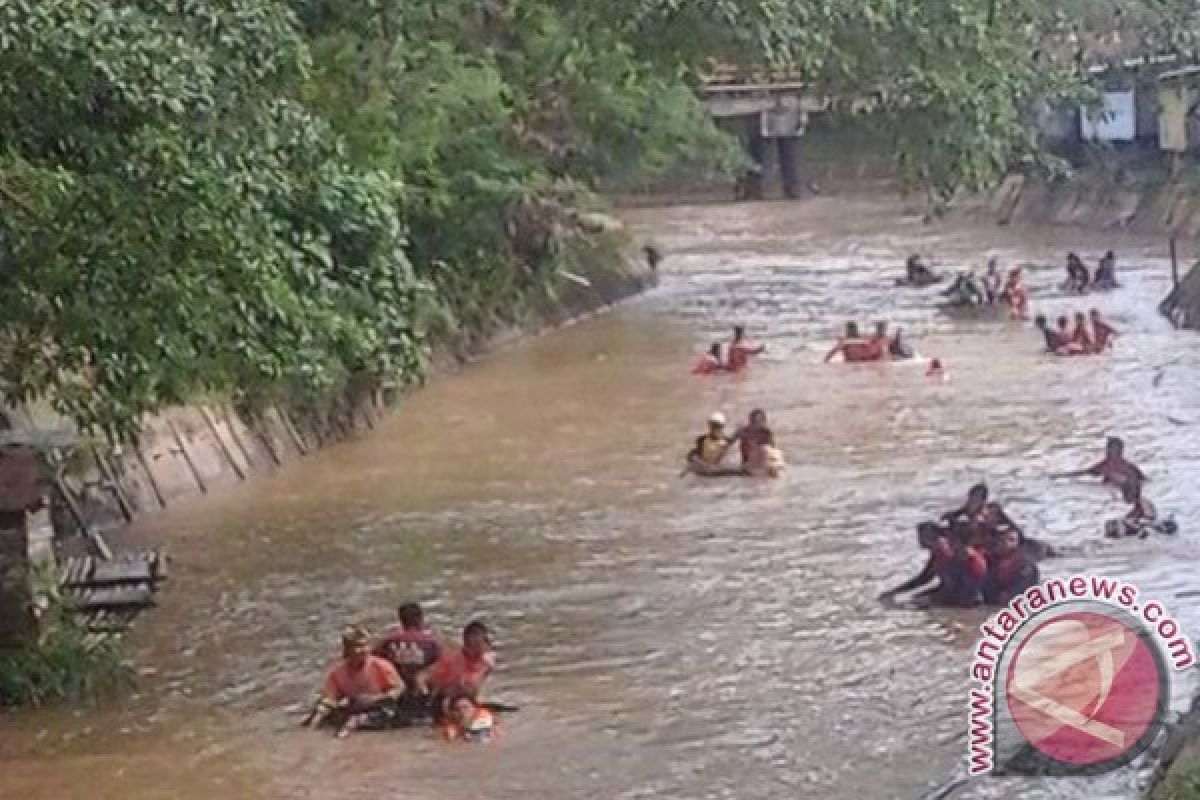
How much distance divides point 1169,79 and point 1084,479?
17.9 m

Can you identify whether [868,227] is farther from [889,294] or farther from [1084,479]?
[1084,479]

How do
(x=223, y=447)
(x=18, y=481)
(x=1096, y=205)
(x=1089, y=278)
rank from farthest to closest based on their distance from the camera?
(x=1096, y=205)
(x=1089, y=278)
(x=223, y=447)
(x=18, y=481)

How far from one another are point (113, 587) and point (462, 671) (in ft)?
16.6

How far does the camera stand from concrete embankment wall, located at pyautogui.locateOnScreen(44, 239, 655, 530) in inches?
873

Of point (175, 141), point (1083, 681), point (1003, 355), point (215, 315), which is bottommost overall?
point (1003, 355)

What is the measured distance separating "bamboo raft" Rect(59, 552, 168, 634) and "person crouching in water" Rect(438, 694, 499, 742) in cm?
381

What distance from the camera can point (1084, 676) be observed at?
7828 millimetres

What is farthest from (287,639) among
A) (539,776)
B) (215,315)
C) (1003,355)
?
(1003,355)

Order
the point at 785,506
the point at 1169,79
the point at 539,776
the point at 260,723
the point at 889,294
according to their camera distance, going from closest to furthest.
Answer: the point at 539,776 < the point at 260,723 < the point at 785,506 < the point at 1169,79 < the point at 889,294

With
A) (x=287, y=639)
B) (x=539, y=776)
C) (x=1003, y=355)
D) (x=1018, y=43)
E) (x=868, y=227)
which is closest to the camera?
(x=539, y=776)

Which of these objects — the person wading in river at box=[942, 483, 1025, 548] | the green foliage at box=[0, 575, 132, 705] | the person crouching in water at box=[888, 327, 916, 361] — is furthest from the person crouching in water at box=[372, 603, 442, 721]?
the person crouching in water at box=[888, 327, 916, 361]

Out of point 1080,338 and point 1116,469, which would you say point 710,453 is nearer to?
point 1116,469

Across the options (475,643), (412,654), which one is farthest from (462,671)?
(412,654)

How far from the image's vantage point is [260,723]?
15.3m
